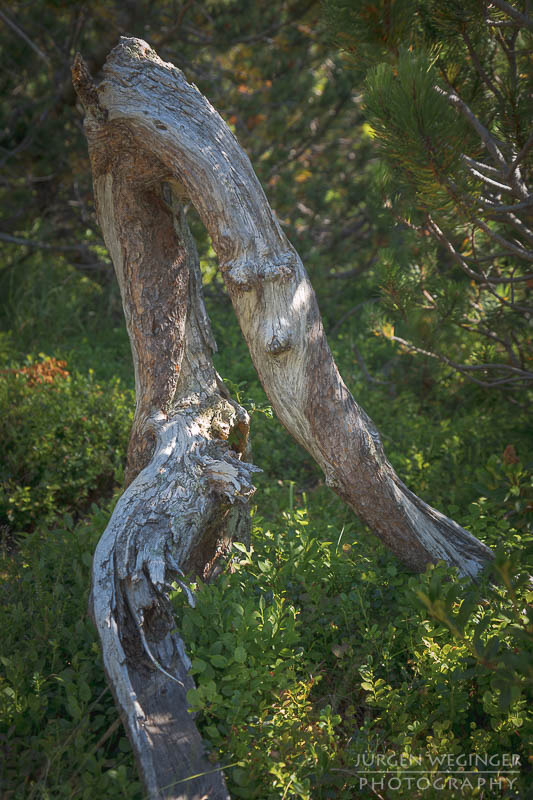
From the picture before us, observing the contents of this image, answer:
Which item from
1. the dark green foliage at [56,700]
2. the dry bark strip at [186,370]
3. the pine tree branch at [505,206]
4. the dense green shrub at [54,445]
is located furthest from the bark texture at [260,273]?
the dense green shrub at [54,445]

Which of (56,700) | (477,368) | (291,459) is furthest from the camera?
(291,459)

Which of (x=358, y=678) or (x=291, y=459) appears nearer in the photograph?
(x=358, y=678)

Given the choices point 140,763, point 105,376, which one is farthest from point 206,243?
point 140,763

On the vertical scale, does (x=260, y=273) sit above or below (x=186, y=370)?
above

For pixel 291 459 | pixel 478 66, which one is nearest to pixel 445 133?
pixel 478 66

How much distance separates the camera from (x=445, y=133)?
2.69 meters

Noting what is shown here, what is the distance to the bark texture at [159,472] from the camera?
213 centimetres

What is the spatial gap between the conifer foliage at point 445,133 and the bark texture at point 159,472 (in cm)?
115

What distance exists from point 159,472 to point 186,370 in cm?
67

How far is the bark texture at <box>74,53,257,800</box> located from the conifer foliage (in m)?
1.15

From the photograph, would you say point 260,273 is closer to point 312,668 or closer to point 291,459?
point 312,668

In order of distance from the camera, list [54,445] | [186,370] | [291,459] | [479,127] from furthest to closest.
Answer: [291,459] → [54,445] → [186,370] → [479,127]

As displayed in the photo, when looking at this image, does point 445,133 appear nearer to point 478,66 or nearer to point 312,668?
point 478,66

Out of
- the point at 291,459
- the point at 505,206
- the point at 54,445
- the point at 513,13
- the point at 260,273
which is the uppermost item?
the point at 513,13
